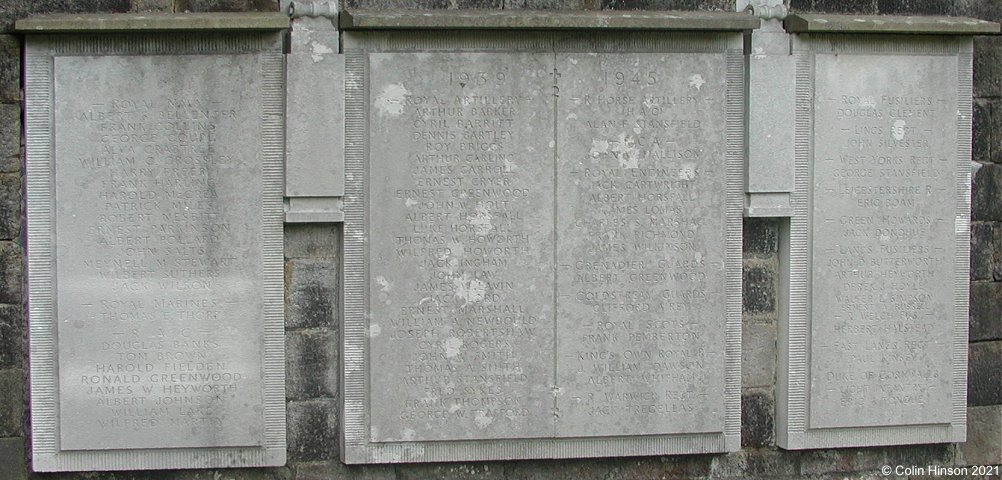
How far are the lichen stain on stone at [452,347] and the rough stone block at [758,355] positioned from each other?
5.30 feet

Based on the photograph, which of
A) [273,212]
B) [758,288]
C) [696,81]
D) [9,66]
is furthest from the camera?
[758,288]

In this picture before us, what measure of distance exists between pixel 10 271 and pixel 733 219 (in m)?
3.87

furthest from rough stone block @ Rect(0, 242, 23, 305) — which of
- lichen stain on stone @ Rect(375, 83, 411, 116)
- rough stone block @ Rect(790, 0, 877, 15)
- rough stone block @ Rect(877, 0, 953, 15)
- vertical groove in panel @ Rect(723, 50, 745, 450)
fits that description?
rough stone block @ Rect(877, 0, 953, 15)

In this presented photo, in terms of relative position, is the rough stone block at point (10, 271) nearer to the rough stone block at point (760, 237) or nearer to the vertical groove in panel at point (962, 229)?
the rough stone block at point (760, 237)

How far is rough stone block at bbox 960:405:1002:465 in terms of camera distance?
654cm

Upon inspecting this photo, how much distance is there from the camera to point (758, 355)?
6.29 metres

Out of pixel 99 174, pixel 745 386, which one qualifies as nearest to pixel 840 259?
pixel 745 386

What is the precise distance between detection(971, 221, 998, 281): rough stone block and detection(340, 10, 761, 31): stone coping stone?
1.86 metres

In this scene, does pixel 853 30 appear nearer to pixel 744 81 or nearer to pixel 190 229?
pixel 744 81

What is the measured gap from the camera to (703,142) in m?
6.04

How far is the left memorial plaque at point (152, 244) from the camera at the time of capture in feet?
18.6

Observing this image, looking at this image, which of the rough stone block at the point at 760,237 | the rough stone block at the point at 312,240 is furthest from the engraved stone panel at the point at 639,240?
the rough stone block at the point at 312,240

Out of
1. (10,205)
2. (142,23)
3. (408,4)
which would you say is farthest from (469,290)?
(10,205)

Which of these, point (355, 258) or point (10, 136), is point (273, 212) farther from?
point (10, 136)
